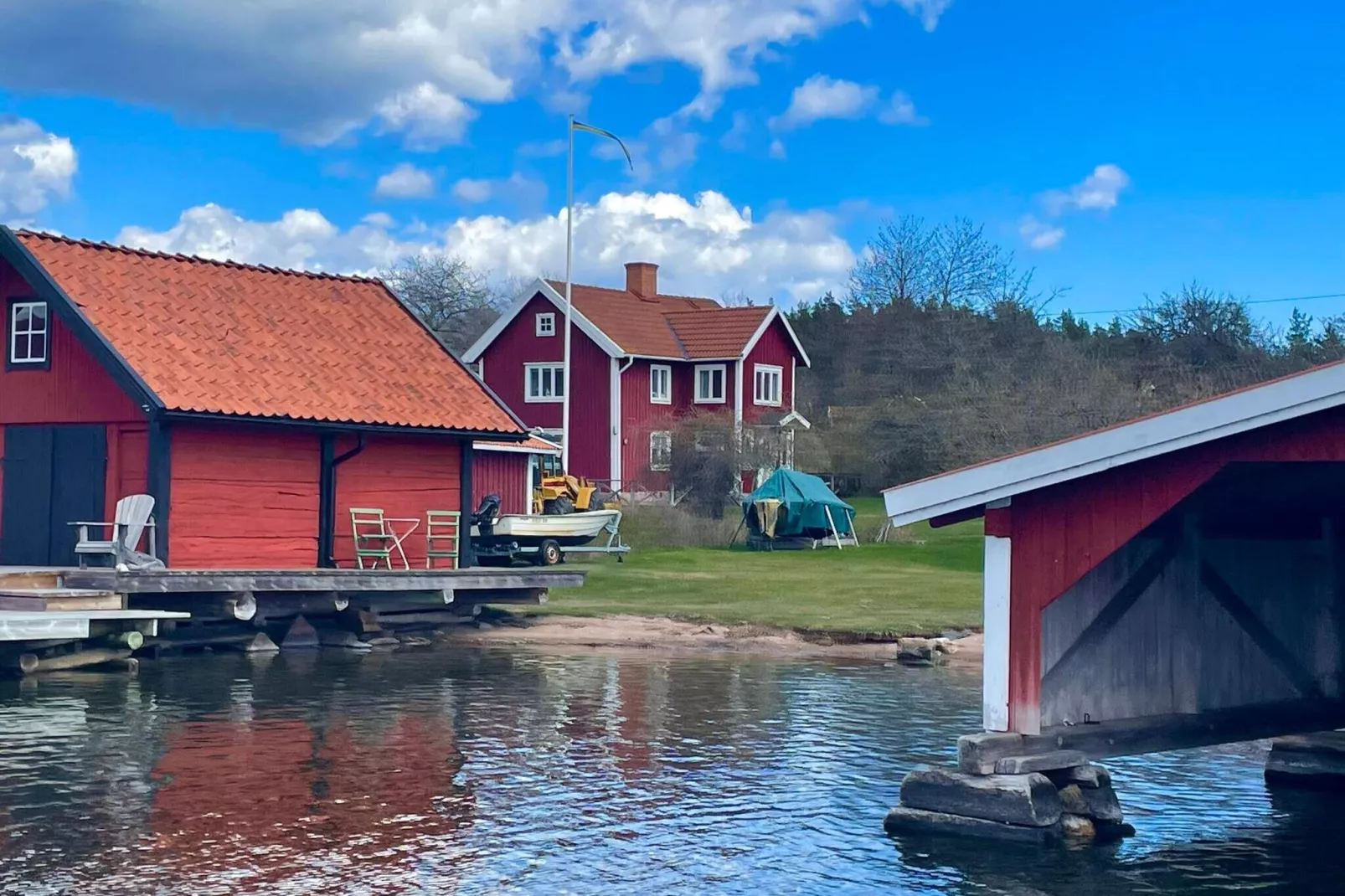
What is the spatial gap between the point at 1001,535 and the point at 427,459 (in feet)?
54.1

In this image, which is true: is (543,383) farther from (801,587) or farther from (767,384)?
(801,587)

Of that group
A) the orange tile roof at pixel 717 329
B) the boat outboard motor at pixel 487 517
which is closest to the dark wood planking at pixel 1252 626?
the boat outboard motor at pixel 487 517

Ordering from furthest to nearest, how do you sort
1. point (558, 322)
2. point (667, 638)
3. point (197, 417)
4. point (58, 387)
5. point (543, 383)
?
point (543, 383) → point (558, 322) → point (667, 638) → point (58, 387) → point (197, 417)

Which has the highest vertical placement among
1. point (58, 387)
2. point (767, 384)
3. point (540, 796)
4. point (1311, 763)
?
point (767, 384)

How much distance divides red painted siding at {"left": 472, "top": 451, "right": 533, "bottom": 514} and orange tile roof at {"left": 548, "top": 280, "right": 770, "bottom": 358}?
1273 cm

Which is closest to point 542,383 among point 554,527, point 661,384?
point 661,384

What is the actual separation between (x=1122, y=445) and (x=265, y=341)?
1764 cm

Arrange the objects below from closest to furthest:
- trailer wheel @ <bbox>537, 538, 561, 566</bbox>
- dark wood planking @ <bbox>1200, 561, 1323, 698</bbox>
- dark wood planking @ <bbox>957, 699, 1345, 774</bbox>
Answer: dark wood planking @ <bbox>957, 699, 1345, 774</bbox> → dark wood planking @ <bbox>1200, 561, 1323, 698</bbox> → trailer wheel @ <bbox>537, 538, 561, 566</bbox>

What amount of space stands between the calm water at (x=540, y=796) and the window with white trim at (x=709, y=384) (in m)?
34.0

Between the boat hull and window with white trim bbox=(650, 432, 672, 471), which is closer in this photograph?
the boat hull

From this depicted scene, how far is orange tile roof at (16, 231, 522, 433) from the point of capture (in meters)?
24.0

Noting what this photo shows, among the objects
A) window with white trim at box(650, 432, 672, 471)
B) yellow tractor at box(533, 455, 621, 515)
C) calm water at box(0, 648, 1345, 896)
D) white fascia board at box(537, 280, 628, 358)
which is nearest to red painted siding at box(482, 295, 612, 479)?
white fascia board at box(537, 280, 628, 358)

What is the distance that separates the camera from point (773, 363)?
56531mm

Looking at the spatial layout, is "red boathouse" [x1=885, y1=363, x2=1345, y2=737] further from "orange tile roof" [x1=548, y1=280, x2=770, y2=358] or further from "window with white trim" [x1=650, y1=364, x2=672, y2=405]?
"window with white trim" [x1=650, y1=364, x2=672, y2=405]
